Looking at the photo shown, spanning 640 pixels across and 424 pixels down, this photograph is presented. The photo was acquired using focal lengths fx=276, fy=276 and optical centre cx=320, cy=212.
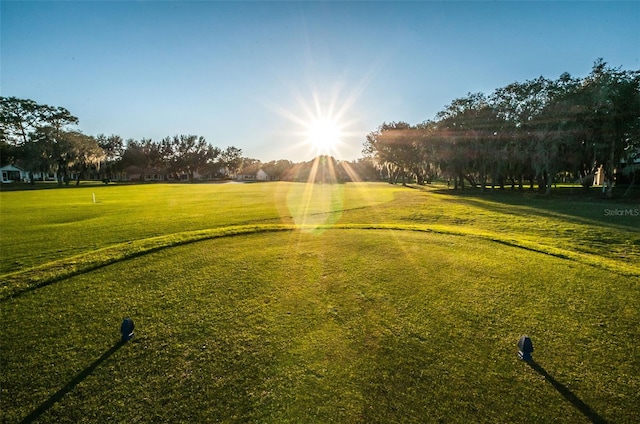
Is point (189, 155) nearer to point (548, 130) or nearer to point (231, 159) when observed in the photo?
point (231, 159)

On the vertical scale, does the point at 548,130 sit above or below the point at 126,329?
above

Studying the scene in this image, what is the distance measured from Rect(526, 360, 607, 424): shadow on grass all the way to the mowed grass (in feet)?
0.06

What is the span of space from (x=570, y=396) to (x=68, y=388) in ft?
16.2

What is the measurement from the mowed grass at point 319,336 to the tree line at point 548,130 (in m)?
24.2

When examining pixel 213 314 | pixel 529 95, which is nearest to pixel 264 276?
pixel 213 314

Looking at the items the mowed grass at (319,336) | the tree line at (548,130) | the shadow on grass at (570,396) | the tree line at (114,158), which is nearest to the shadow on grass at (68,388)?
the mowed grass at (319,336)

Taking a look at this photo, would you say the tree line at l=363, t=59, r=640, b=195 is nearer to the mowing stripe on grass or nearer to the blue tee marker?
the mowing stripe on grass

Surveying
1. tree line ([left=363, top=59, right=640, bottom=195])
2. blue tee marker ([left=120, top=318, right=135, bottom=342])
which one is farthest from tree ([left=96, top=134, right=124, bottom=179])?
blue tee marker ([left=120, top=318, right=135, bottom=342])

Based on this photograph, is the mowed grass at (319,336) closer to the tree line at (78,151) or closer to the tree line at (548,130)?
the tree line at (548,130)

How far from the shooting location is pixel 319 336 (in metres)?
3.68

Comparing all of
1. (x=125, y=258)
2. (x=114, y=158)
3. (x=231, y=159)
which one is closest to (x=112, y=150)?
(x=114, y=158)

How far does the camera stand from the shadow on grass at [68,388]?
250 centimetres

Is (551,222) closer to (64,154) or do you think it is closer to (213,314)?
(213,314)

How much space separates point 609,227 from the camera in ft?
39.1
